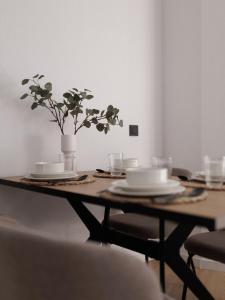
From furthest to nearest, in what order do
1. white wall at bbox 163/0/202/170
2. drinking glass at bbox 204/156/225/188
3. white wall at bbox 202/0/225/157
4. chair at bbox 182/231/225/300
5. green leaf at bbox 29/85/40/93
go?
white wall at bbox 163/0/202/170, white wall at bbox 202/0/225/157, green leaf at bbox 29/85/40/93, chair at bbox 182/231/225/300, drinking glass at bbox 204/156/225/188

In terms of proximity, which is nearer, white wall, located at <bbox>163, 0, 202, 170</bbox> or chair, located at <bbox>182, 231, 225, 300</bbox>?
chair, located at <bbox>182, 231, 225, 300</bbox>

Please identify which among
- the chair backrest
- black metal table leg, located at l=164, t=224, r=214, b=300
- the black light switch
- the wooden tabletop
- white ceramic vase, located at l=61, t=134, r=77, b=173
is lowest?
black metal table leg, located at l=164, t=224, r=214, b=300

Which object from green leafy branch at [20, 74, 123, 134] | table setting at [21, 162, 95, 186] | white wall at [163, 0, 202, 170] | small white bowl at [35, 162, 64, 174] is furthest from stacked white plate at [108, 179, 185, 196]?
white wall at [163, 0, 202, 170]

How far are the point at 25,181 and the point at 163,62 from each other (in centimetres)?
185

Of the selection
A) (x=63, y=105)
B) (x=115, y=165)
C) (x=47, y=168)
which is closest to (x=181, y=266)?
(x=115, y=165)

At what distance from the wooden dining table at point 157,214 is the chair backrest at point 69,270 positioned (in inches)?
13.3

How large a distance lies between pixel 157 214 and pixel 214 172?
0.45 m

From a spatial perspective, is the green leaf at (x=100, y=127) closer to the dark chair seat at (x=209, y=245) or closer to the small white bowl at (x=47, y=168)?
the small white bowl at (x=47, y=168)

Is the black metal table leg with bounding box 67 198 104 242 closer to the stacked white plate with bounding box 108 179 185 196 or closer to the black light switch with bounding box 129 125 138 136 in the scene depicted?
the stacked white plate with bounding box 108 179 185 196

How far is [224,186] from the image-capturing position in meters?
1.44

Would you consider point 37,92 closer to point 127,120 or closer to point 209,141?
point 127,120

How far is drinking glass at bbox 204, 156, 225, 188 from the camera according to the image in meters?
1.38

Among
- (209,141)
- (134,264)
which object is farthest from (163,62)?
(134,264)

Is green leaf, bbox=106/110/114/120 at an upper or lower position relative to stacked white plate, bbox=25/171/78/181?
upper
